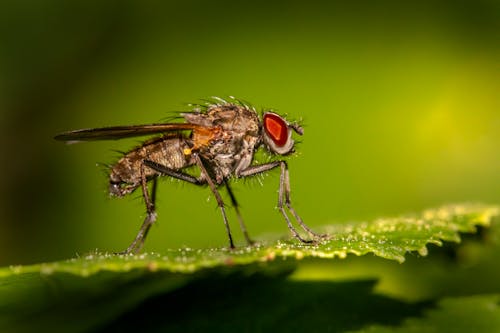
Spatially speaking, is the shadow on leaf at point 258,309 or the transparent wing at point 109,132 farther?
the transparent wing at point 109,132

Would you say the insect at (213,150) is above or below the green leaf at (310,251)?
above

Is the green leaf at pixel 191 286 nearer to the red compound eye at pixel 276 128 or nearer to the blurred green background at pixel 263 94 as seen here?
the red compound eye at pixel 276 128

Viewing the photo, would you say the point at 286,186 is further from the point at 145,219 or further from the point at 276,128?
the point at 145,219

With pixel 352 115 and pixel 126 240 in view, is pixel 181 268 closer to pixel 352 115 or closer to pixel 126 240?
pixel 126 240

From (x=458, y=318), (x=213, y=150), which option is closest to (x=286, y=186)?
(x=213, y=150)

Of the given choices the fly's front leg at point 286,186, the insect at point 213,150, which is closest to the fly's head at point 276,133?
the insect at point 213,150

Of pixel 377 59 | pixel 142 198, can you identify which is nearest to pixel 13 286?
pixel 142 198
